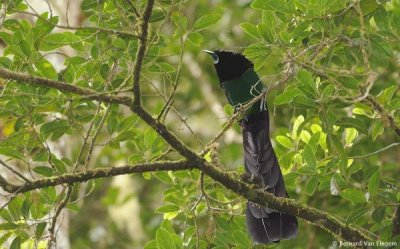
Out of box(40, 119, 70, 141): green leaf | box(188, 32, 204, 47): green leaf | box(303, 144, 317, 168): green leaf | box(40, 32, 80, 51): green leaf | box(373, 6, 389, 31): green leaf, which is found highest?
box(40, 32, 80, 51): green leaf

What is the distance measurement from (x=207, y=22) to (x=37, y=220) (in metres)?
1.31

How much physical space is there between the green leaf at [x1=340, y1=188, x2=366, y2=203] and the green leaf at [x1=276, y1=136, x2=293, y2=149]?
657mm

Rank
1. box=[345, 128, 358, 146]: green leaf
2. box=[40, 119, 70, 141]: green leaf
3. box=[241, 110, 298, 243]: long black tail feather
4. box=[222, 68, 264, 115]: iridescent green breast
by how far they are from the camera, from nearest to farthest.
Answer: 1. box=[40, 119, 70, 141]: green leaf
2. box=[241, 110, 298, 243]: long black tail feather
3. box=[345, 128, 358, 146]: green leaf
4. box=[222, 68, 264, 115]: iridescent green breast

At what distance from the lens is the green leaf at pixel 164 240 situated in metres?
3.30

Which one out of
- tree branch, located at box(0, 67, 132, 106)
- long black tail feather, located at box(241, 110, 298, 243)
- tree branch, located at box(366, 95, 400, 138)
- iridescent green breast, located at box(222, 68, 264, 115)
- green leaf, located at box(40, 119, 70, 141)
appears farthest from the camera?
iridescent green breast, located at box(222, 68, 264, 115)

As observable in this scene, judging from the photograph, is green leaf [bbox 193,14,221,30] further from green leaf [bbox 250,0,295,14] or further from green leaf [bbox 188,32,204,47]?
green leaf [bbox 250,0,295,14]

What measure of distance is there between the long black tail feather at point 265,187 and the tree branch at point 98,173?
0.67m

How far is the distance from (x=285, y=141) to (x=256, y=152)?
0.61ft

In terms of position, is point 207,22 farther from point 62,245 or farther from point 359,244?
point 62,245

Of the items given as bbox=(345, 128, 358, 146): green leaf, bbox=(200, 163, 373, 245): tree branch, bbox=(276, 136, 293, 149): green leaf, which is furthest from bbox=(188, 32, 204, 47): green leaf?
bbox=(345, 128, 358, 146): green leaf

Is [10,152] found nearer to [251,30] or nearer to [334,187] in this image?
[251,30]

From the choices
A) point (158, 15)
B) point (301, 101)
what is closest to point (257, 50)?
point (301, 101)

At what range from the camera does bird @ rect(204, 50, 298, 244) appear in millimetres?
3635

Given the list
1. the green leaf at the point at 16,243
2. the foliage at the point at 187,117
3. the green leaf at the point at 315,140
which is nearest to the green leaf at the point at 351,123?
the foliage at the point at 187,117
